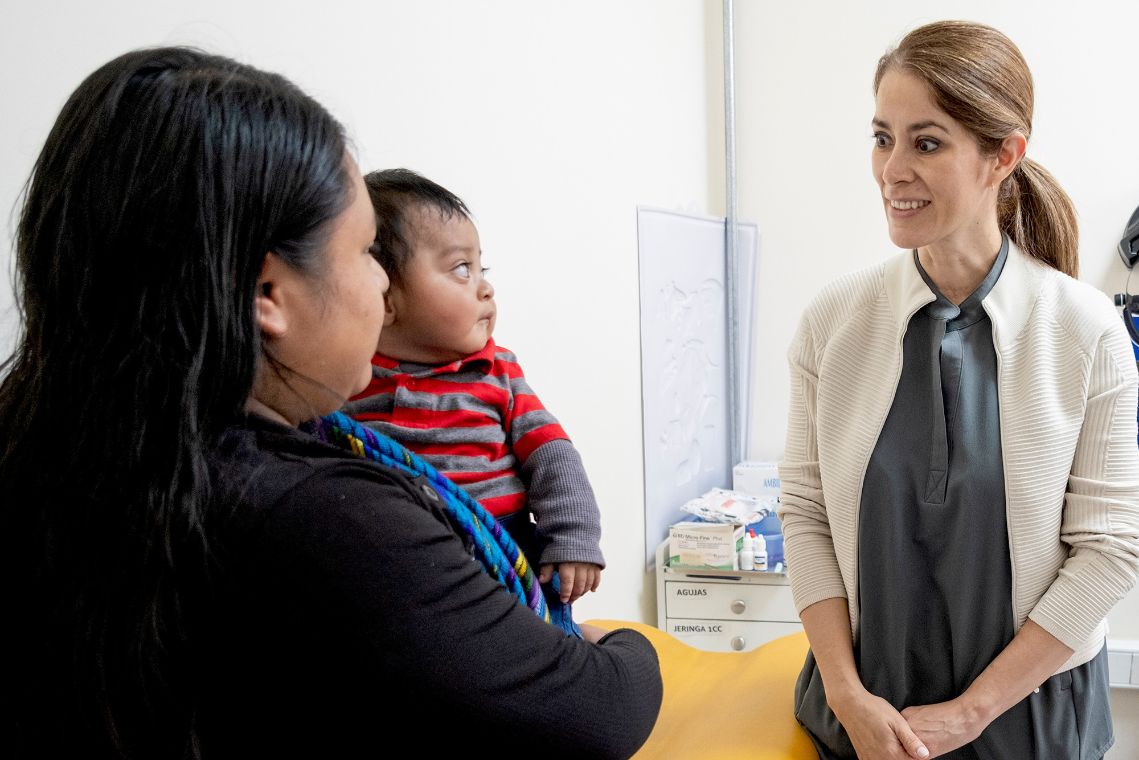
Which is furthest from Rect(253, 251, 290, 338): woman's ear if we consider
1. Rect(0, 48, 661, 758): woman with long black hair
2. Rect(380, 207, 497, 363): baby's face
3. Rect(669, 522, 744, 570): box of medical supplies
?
Rect(669, 522, 744, 570): box of medical supplies

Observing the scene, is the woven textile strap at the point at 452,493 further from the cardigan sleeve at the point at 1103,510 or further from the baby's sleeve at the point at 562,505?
the cardigan sleeve at the point at 1103,510

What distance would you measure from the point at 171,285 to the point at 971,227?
1.33m

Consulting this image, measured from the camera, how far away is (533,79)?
2.51 metres

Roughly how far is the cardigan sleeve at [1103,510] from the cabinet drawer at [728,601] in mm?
1446

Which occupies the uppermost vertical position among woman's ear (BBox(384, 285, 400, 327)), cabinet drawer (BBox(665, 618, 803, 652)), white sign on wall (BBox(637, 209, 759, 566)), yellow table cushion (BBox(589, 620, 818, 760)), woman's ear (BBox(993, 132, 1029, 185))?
woman's ear (BBox(993, 132, 1029, 185))

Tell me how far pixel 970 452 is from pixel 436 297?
0.89 meters

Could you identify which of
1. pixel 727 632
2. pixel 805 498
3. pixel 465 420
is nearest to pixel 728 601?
pixel 727 632

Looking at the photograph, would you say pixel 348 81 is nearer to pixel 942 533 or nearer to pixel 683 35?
pixel 942 533

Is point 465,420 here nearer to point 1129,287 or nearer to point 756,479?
point 756,479

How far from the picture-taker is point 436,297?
140 cm

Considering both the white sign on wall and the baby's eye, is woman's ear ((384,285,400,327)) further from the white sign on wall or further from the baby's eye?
the white sign on wall

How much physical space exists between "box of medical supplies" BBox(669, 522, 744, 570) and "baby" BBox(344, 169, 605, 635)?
1585 millimetres

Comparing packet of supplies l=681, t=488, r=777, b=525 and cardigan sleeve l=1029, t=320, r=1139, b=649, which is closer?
cardigan sleeve l=1029, t=320, r=1139, b=649

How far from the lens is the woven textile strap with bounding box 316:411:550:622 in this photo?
110 cm
